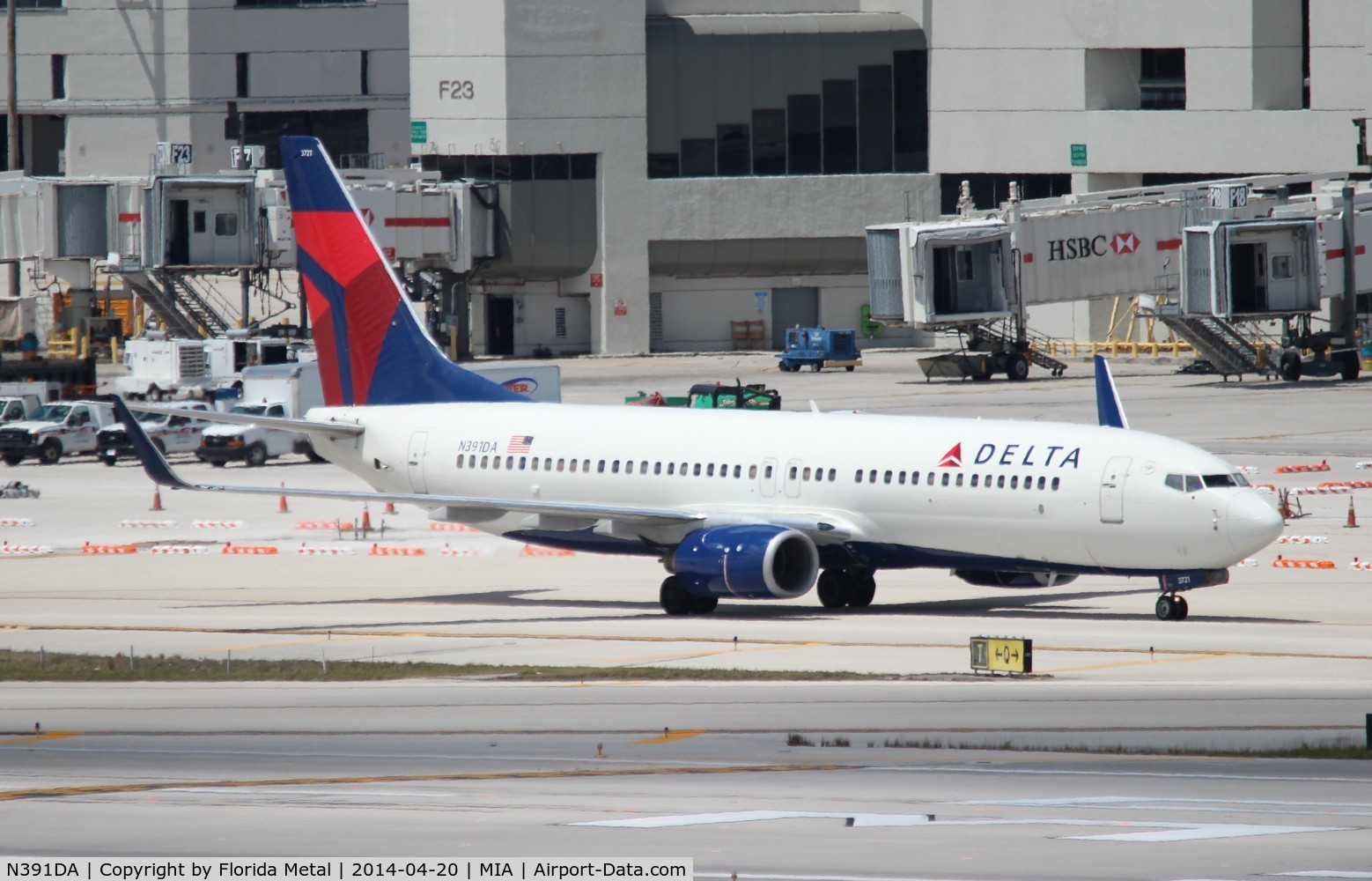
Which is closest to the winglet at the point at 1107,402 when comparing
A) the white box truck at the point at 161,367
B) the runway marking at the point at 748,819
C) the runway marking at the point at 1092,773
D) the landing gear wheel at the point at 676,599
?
the landing gear wheel at the point at 676,599

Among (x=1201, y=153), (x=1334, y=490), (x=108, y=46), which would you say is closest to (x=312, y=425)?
(x=1334, y=490)

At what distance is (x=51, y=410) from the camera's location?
7094cm

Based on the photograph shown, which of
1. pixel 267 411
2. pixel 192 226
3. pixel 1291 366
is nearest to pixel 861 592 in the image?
pixel 267 411

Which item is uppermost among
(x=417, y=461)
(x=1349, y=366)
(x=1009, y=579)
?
(x=1349, y=366)

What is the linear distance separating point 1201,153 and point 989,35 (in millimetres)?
13350

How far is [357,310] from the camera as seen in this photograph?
4534cm

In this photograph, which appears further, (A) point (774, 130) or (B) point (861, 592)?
(A) point (774, 130)

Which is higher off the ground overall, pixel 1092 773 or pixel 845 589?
pixel 845 589

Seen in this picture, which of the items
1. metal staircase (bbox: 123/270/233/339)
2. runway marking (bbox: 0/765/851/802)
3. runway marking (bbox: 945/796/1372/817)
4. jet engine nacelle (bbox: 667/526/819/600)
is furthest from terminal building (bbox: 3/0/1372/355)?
runway marking (bbox: 945/796/1372/817)

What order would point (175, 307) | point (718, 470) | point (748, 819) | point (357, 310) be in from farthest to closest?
point (175, 307) < point (357, 310) < point (718, 470) < point (748, 819)

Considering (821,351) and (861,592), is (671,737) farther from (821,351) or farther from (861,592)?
(821,351)

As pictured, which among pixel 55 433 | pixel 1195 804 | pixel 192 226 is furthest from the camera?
pixel 192 226

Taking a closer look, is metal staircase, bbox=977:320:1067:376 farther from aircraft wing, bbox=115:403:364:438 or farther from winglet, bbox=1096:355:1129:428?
aircraft wing, bbox=115:403:364:438

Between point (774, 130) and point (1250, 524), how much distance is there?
7974 cm
